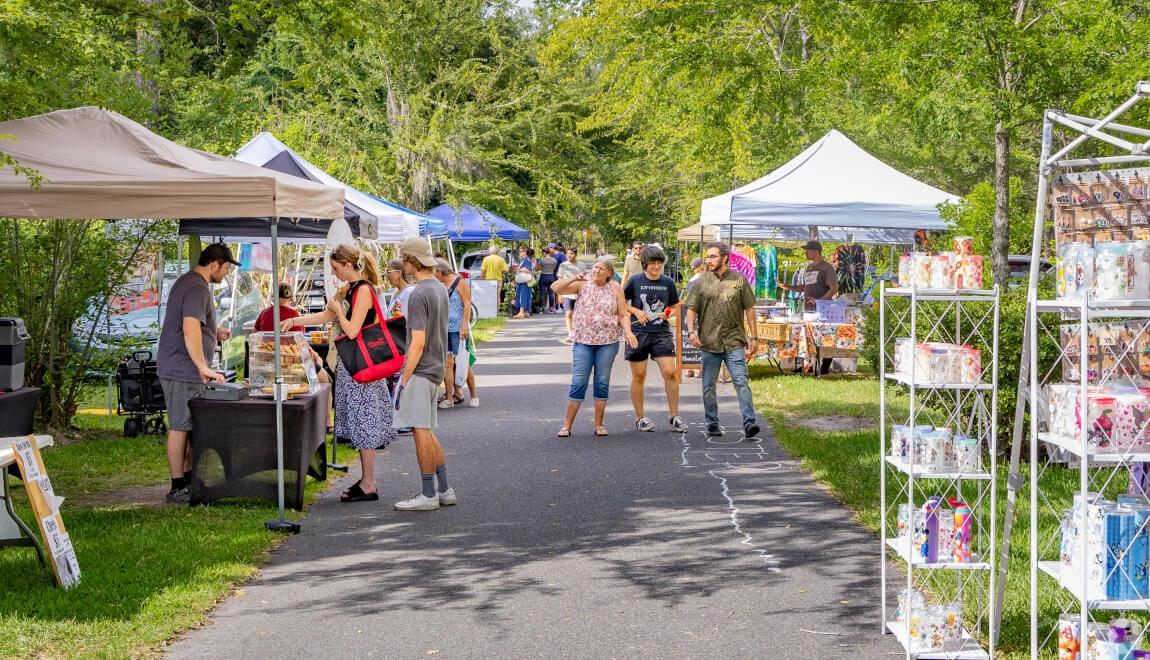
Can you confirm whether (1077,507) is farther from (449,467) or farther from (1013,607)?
(449,467)

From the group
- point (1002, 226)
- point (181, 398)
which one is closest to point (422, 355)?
point (181, 398)

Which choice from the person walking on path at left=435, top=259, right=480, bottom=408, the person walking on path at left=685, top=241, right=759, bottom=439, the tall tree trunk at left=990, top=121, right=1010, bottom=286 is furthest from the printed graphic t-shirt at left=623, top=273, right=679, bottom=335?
the tall tree trunk at left=990, top=121, right=1010, bottom=286

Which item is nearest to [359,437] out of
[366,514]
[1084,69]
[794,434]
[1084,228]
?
[366,514]

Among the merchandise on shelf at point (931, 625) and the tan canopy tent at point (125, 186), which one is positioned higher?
the tan canopy tent at point (125, 186)

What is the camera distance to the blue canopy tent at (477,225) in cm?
3394

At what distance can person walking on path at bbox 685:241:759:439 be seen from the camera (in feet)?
41.2

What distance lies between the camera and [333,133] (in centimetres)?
2931

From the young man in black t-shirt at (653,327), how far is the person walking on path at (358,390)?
3.94m

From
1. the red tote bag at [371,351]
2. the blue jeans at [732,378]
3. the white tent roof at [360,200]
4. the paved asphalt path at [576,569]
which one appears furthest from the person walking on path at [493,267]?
the red tote bag at [371,351]

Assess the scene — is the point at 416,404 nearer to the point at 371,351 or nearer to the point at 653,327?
the point at 371,351

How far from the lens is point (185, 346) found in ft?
30.4

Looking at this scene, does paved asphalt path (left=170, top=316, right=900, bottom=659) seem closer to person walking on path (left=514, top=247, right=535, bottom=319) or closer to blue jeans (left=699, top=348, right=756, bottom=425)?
blue jeans (left=699, top=348, right=756, bottom=425)

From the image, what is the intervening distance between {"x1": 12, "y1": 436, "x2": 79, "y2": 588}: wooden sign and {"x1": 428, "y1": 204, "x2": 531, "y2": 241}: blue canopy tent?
26421 millimetres

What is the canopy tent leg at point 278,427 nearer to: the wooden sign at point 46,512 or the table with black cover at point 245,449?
the table with black cover at point 245,449
